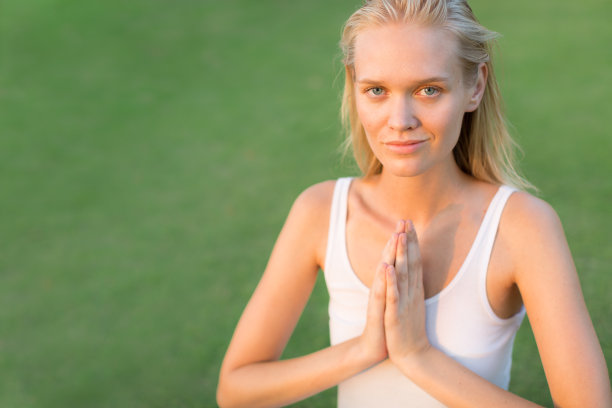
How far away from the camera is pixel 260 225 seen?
205 inches

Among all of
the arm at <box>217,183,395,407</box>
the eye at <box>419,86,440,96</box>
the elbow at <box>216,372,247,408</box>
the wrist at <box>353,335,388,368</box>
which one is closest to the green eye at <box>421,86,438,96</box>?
the eye at <box>419,86,440,96</box>

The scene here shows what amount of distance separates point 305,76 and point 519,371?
5.02 metres

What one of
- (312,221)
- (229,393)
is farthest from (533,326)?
(229,393)

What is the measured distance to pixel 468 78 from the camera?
6.48 feet

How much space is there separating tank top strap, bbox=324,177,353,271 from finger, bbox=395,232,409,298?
0.83ft

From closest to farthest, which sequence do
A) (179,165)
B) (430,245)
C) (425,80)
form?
(425,80)
(430,245)
(179,165)

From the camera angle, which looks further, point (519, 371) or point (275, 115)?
point (275, 115)

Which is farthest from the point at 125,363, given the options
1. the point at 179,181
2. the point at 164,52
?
the point at 164,52

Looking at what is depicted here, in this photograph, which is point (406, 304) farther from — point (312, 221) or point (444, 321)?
point (312, 221)

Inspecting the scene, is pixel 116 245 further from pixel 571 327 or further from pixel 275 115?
pixel 571 327

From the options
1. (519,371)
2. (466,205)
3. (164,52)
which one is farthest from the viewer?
(164,52)

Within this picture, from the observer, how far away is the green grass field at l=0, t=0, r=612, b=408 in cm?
399

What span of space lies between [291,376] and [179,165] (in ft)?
14.2

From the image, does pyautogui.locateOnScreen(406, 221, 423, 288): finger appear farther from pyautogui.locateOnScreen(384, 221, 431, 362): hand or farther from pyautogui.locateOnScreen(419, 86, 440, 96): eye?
pyautogui.locateOnScreen(419, 86, 440, 96): eye
